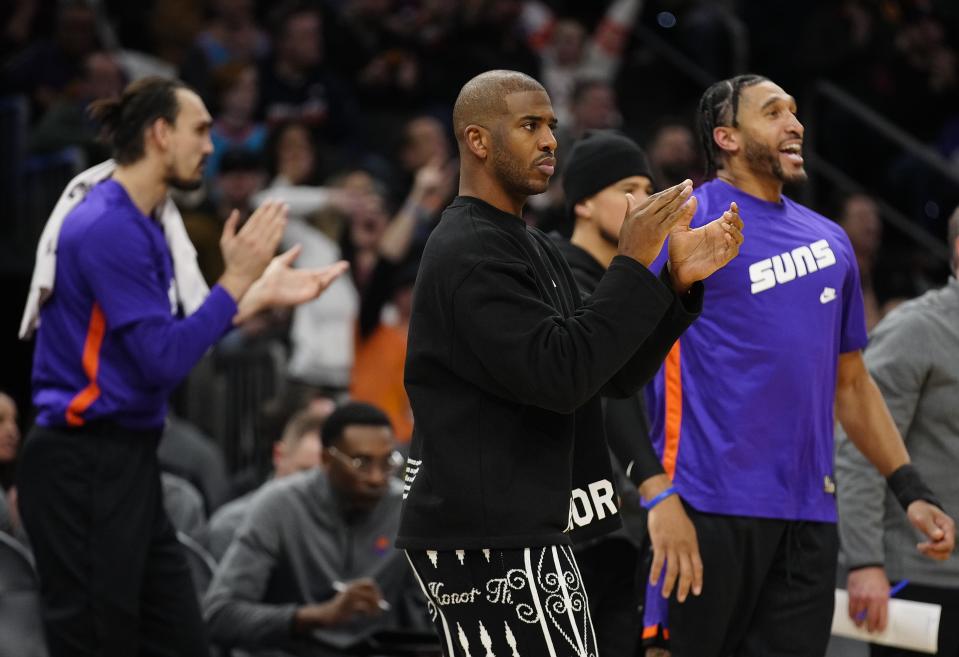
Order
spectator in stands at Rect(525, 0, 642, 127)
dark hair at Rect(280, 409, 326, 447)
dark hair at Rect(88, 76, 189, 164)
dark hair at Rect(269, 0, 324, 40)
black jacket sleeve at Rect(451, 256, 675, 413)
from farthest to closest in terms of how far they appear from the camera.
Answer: spectator in stands at Rect(525, 0, 642, 127)
dark hair at Rect(269, 0, 324, 40)
dark hair at Rect(280, 409, 326, 447)
dark hair at Rect(88, 76, 189, 164)
black jacket sleeve at Rect(451, 256, 675, 413)

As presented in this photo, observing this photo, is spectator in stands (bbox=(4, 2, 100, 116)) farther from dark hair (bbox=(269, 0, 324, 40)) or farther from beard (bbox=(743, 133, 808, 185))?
beard (bbox=(743, 133, 808, 185))

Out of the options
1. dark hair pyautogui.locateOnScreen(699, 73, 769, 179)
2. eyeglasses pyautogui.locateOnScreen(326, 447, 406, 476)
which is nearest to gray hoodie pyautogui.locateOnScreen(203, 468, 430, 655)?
eyeglasses pyautogui.locateOnScreen(326, 447, 406, 476)

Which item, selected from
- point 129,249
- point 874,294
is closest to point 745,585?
point 129,249

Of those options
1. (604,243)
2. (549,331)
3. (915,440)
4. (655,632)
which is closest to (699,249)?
(549,331)

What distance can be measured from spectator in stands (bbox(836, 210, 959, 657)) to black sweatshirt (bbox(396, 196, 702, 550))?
5.02 feet

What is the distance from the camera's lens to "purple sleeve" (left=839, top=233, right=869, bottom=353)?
3.92 metres

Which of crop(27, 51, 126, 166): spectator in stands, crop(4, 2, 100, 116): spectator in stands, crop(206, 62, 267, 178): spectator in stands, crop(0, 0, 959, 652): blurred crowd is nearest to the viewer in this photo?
crop(0, 0, 959, 652): blurred crowd

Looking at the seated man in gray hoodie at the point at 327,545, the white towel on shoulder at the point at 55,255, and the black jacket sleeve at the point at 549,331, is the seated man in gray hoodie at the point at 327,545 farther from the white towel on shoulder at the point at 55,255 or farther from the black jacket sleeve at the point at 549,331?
the black jacket sleeve at the point at 549,331

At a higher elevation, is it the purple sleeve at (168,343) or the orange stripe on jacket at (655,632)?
the purple sleeve at (168,343)

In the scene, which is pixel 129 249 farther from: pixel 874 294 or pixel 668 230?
pixel 874 294

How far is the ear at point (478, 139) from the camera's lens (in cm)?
311

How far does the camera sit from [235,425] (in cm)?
894

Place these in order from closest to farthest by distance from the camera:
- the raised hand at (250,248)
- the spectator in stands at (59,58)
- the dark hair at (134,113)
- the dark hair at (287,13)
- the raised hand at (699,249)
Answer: the raised hand at (699,249) < the raised hand at (250,248) < the dark hair at (134,113) < the spectator in stands at (59,58) < the dark hair at (287,13)

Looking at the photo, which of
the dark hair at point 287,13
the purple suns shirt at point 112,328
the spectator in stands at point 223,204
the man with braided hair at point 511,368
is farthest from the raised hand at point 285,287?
the dark hair at point 287,13
